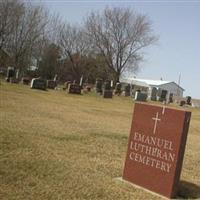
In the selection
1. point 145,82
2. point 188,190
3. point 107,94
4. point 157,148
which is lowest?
point 188,190

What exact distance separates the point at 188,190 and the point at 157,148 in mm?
896

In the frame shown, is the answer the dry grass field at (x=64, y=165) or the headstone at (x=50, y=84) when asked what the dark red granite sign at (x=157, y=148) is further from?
the headstone at (x=50, y=84)

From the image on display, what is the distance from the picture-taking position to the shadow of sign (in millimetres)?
6632

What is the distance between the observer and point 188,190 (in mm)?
6973

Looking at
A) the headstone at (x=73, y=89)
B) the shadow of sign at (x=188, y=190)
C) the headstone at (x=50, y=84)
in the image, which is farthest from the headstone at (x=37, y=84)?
the shadow of sign at (x=188, y=190)

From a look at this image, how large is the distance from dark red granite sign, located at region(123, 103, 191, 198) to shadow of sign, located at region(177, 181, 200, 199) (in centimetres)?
26

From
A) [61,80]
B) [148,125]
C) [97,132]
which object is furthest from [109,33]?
[148,125]

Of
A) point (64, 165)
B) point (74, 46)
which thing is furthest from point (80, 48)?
point (64, 165)

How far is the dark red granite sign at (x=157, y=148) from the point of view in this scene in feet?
21.1

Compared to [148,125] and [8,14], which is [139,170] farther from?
[8,14]

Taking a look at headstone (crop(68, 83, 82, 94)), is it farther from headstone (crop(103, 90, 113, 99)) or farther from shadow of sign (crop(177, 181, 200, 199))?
shadow of sign (crop(177, 181, 200, 199))

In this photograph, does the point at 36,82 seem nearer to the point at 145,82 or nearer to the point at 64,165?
the point at 64,165

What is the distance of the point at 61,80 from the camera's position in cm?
7256

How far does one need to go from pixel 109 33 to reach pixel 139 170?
212ft
